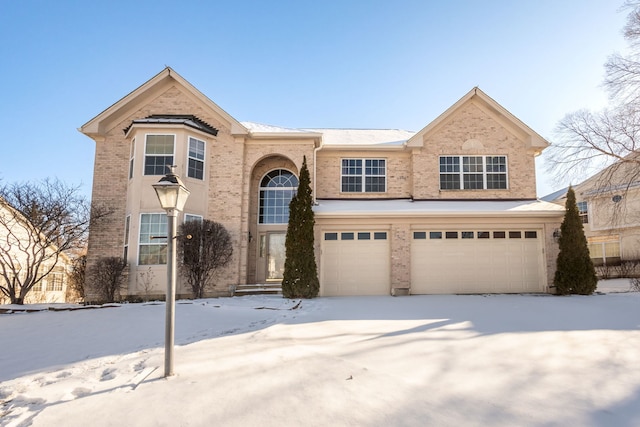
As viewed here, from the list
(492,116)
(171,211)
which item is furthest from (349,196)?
(171,211)

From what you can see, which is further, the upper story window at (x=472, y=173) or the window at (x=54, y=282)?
the window at (x=54, y=282)

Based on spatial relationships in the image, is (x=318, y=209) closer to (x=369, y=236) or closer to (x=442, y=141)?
(x=369, y=236)

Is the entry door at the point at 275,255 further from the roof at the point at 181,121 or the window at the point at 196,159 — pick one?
the roof at the point at 181,121

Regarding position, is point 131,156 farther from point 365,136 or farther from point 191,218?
point 365,136

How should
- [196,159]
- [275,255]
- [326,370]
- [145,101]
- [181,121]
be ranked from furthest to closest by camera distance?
[275,255]
[145,101]
[196,159]
[181,121]
[326,370]

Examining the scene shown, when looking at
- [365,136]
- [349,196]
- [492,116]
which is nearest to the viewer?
[349,196]

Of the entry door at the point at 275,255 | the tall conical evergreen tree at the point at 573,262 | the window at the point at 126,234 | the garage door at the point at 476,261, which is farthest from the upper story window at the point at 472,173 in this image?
the window at the point at 126,234

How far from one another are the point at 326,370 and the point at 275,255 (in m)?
10.6

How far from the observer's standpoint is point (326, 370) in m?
4.59

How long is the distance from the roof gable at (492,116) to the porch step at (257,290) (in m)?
7.58

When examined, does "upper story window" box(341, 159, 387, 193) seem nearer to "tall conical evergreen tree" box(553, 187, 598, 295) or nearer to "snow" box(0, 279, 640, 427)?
"tall conical evergreen tree" box(553, 187, 598, 295)

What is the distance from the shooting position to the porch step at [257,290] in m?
13.2

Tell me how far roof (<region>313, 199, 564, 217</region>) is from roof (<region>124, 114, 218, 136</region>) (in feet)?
16.2

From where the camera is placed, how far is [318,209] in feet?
43.5
